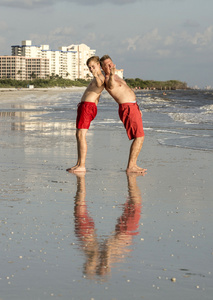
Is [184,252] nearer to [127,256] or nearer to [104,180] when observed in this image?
[127,256]

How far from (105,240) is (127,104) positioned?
431 cm

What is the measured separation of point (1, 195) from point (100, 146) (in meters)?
5.27

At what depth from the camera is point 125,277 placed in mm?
3426

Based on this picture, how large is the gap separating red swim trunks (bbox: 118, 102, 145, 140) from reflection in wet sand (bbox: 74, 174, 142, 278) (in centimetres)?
251

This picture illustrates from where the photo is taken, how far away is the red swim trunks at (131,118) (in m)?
8.38

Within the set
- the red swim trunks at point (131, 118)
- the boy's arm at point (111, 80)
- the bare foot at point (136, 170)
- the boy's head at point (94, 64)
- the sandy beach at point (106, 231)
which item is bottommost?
the sandy beach at point (106, 231)

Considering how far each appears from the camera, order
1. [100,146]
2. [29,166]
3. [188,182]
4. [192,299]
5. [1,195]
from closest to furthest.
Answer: [192,299] → [1,195] → [188,182] → [29,166] → [100,146]

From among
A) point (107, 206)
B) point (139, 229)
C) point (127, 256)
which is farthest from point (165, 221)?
point (127, 256)

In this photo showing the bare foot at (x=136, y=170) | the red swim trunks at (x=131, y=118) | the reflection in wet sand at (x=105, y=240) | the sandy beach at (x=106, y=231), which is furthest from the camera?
the red swim trunks at (x=131, y=118)

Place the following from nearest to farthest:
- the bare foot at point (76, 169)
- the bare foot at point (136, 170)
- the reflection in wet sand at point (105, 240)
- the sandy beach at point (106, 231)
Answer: the sandy beach at point (106, 231)
the reflection in wet sand at point (105, 240)
the bare foot at point (136, 170)
the bare foot at point (76, 169)

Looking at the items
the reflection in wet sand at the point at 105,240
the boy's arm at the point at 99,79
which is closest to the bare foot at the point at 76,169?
the boy's arm at the point at 99,79

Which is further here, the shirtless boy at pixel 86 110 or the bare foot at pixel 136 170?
the shirtless boy at pixel 86 110

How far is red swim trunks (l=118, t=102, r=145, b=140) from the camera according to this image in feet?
27.5

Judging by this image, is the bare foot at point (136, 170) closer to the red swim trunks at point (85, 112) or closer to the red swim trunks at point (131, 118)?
the red swim trunks at point (131, 118)
